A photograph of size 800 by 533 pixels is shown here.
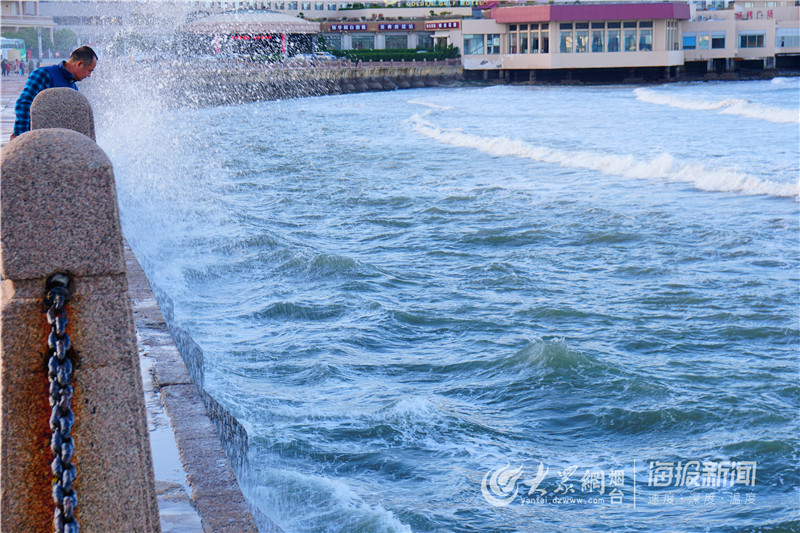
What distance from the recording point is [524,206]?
1703 centimetres

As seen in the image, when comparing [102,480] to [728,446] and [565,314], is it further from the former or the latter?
[565,314]

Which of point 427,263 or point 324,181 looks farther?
point 324,181

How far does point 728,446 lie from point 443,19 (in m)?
83.2

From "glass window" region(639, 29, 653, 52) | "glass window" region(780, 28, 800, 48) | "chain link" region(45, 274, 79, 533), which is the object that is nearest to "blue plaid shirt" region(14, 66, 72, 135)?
"chain link" region(45, 274, 79, 533)

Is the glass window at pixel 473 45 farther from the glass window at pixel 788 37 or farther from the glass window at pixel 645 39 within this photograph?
the glass window at pixel 788 37

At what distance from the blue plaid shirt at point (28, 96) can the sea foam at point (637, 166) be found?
15162mm

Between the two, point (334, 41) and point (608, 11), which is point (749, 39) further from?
point (334, 41)

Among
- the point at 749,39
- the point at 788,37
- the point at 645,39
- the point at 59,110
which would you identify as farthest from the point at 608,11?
the point at 59,110

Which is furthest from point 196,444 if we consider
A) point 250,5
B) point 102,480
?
point 250,5

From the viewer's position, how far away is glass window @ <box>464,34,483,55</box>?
242 feet

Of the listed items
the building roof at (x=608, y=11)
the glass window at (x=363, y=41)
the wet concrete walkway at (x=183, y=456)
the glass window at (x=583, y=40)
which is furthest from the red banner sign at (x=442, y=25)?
the wet concrete walkway at (x=183, y=456)

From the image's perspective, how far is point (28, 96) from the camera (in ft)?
23.0

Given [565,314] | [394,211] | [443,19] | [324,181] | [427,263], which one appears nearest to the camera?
[565,314]

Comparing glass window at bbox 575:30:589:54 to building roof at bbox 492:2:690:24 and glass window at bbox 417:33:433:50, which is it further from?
glass window at bbox 417:33:433:50
